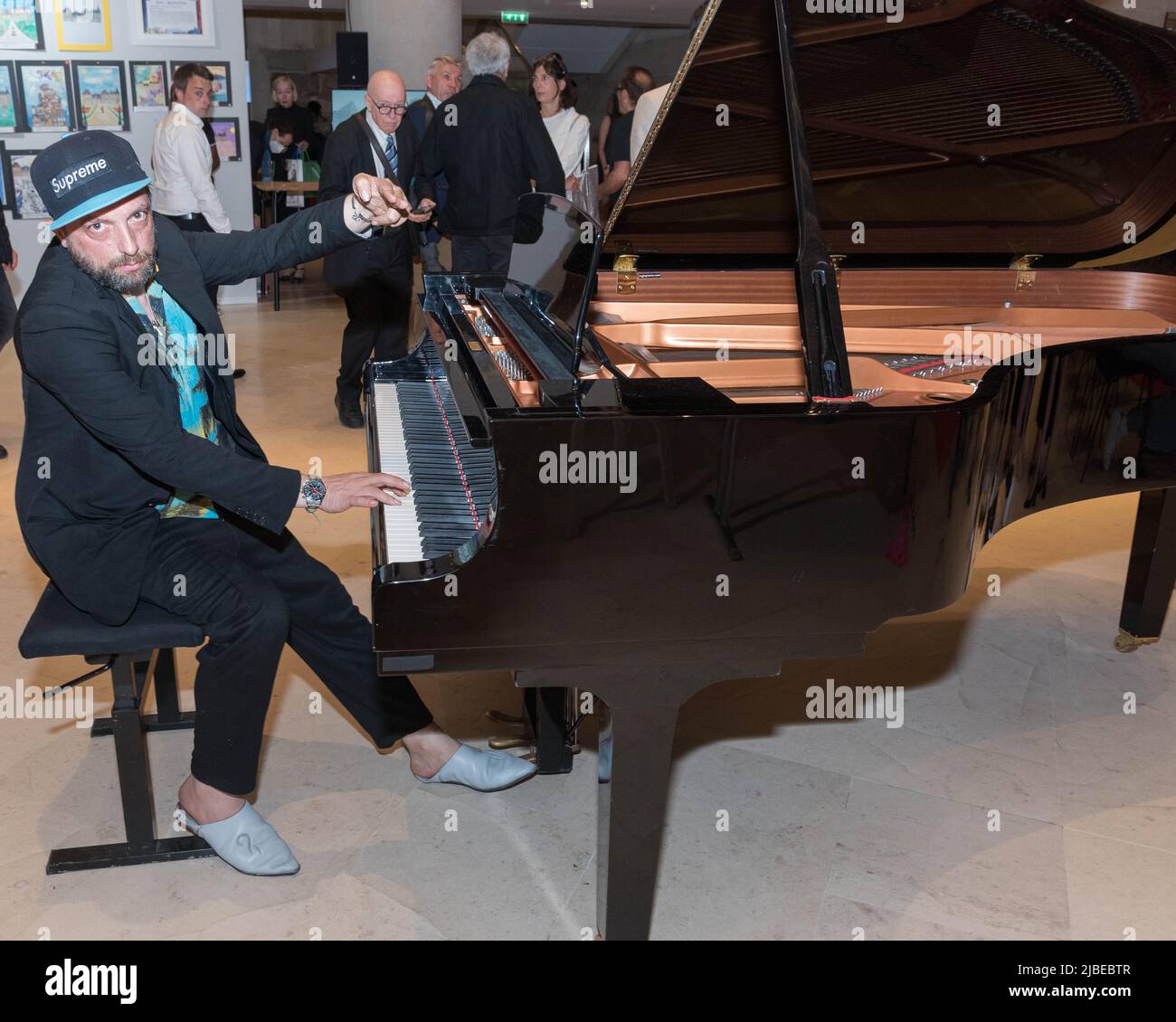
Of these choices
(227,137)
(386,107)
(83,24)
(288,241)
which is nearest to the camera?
(288,241)

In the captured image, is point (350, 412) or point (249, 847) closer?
point (249, 847)

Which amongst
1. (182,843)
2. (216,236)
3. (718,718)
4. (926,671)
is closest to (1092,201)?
(926,671)

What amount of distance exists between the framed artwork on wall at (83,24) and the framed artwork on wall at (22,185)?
2.44 feet

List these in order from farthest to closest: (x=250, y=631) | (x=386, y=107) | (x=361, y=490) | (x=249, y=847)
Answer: (x=386, y=107) → (x=249, y=847) → (x=250, y=631) → (x=361, y=490)

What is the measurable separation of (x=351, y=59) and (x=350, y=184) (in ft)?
12.5

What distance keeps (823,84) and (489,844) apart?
6.53 ft

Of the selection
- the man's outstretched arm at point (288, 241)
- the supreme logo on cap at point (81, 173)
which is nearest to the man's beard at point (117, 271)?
the supreme logo on cap at point (81, 173)

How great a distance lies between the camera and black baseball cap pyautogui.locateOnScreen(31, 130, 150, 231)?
200 cm

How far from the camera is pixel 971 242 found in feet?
11.3

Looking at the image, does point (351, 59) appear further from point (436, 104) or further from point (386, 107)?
point (386, 107)

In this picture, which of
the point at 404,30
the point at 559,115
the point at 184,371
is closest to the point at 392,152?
the point at 559,115

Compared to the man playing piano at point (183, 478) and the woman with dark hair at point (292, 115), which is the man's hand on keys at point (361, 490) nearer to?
the man playing piano at point (183, 478)

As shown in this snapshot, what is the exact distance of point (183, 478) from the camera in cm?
209

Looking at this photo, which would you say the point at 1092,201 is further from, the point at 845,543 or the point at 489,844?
the point at 489,844
